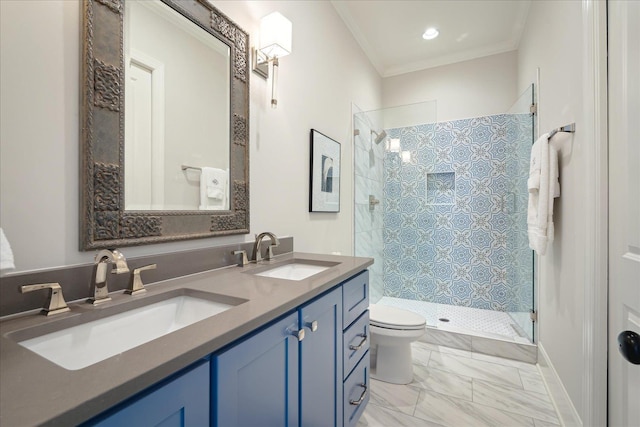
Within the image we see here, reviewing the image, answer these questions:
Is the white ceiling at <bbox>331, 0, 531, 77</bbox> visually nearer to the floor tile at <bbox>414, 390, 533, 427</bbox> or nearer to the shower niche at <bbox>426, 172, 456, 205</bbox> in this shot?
the shower niche at <bbox>426, 172, 456, 205</bbox>

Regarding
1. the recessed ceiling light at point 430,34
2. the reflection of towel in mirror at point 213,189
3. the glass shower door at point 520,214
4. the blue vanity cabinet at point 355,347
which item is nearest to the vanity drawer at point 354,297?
the blue vanity cabinet at point 355,347

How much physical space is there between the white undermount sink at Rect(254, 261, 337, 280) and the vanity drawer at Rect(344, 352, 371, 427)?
51 centimetres

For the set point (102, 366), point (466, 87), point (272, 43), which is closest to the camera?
point (102, 366)

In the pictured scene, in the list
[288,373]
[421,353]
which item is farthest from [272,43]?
[421,353]

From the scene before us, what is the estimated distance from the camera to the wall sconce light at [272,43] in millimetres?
1494

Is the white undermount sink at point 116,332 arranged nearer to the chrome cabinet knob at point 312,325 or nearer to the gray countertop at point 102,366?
the gray countertop at point 102,366

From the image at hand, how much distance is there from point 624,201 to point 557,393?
1.34 metres

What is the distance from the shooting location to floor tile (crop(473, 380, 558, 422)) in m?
1.70

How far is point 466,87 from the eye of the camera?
325 cm

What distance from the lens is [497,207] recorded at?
3.08m

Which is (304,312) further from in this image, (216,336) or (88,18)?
(88,18)

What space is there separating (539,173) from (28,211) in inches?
91.7

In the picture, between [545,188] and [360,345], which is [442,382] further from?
[545,188]

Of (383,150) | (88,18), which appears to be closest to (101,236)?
(88,18)
